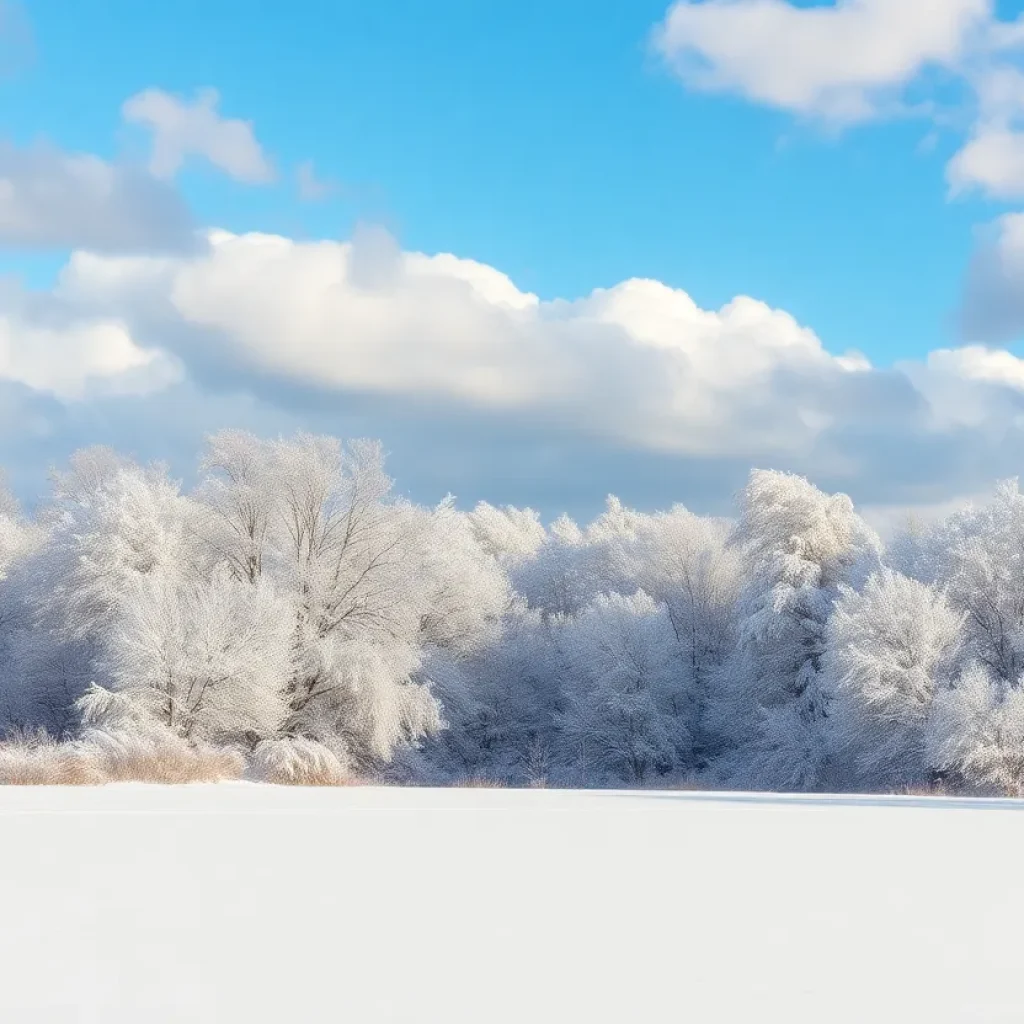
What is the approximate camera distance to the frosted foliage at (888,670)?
33.8 m

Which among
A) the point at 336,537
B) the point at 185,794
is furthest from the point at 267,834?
the point at 336,537

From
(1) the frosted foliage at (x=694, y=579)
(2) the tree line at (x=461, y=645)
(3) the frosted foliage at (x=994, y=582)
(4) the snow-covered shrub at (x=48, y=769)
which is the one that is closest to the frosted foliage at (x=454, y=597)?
(2) the tree line at (x=461, y=645)

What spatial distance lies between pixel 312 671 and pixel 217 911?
27020mm

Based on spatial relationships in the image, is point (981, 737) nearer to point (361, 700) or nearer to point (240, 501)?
point (361, 700)

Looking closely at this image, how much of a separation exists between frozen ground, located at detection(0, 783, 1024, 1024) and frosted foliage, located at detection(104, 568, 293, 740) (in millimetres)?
15747

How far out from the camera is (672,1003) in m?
5.16

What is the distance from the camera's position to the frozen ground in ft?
16.9

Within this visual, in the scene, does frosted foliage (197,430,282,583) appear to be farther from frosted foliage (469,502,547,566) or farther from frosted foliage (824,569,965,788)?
frosted foliage (469,502,547,566)

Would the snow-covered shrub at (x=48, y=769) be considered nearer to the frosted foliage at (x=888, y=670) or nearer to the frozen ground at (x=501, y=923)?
the frozen ground at (x=501, y=923)

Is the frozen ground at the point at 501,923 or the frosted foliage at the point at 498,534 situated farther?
the frosted foliage at the point at 498,534

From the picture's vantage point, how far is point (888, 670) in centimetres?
3384

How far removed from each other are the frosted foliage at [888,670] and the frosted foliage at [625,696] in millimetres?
7848

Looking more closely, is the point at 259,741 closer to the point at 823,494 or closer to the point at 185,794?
the point at 185,794

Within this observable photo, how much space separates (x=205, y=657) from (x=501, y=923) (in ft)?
78.8
